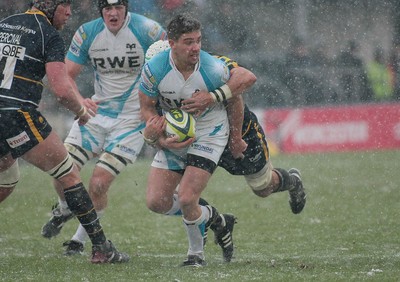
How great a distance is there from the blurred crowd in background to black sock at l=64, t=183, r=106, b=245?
31.5 feet

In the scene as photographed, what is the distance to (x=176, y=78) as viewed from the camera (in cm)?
756

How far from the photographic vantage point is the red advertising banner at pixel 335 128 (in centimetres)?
1748

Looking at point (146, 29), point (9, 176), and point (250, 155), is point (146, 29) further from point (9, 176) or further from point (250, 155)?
point (9, 176)

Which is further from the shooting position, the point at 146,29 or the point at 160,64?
the point at 146,29

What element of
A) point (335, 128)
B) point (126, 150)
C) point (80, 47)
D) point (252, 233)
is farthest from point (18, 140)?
point (335, 128)

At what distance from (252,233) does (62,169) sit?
2.93 metres

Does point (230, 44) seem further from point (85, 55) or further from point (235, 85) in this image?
point (235, 85)

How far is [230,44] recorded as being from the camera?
57.9 ft

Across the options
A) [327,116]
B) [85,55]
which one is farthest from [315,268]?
[327,116]

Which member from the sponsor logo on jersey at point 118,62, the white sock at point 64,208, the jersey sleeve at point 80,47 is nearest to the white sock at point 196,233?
the white sock at point 64,208

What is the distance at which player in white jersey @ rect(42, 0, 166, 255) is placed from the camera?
8.72 meters

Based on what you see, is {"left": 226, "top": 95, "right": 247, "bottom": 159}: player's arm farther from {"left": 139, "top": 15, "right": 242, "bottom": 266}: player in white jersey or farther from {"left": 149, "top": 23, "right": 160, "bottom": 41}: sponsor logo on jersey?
{"left": 149, "top": 23, "right": 160, "bottom": 41}: sponsor logo on jersey

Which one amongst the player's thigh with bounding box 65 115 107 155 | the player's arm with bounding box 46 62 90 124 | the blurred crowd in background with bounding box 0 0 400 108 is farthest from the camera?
the blurred crowd in background with bounding box 0 0 400 108

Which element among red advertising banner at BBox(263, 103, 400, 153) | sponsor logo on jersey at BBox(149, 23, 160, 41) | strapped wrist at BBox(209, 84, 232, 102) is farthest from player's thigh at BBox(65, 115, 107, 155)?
red advertising banner at BBox(263, 103, 400, 153)
